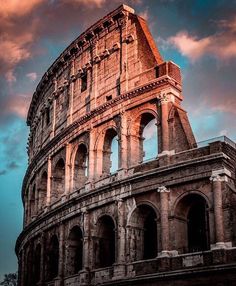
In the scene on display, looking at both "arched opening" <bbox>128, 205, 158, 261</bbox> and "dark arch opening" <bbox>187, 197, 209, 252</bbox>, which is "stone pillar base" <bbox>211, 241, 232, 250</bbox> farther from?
"arched opening" <bbox>128, 205, 158, 261</bbox>

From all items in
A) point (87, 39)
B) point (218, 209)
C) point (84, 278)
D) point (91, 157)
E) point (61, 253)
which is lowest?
point (84, 278)

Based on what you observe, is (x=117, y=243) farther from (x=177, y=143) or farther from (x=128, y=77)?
(x=128, y=77)

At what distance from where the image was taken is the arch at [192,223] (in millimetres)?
20308

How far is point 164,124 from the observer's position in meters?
22.2

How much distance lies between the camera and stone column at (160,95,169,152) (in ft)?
71.8

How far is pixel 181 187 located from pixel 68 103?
33.4ft

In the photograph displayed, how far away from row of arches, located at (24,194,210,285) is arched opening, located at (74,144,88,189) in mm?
2574

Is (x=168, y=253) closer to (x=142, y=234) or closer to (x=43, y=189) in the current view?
(x=142, y=234)

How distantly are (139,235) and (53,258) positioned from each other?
674 centimetres

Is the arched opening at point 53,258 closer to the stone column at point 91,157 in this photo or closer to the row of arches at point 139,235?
the row of arches at point 139,235

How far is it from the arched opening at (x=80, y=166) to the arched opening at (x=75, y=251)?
97.2 inches

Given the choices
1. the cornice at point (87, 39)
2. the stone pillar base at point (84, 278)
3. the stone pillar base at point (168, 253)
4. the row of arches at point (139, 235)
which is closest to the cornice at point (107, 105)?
the cornice at point (87, 39)

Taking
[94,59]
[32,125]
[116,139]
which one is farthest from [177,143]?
[32,125]

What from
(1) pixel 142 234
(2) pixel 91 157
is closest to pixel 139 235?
(1) pixel 142 234
